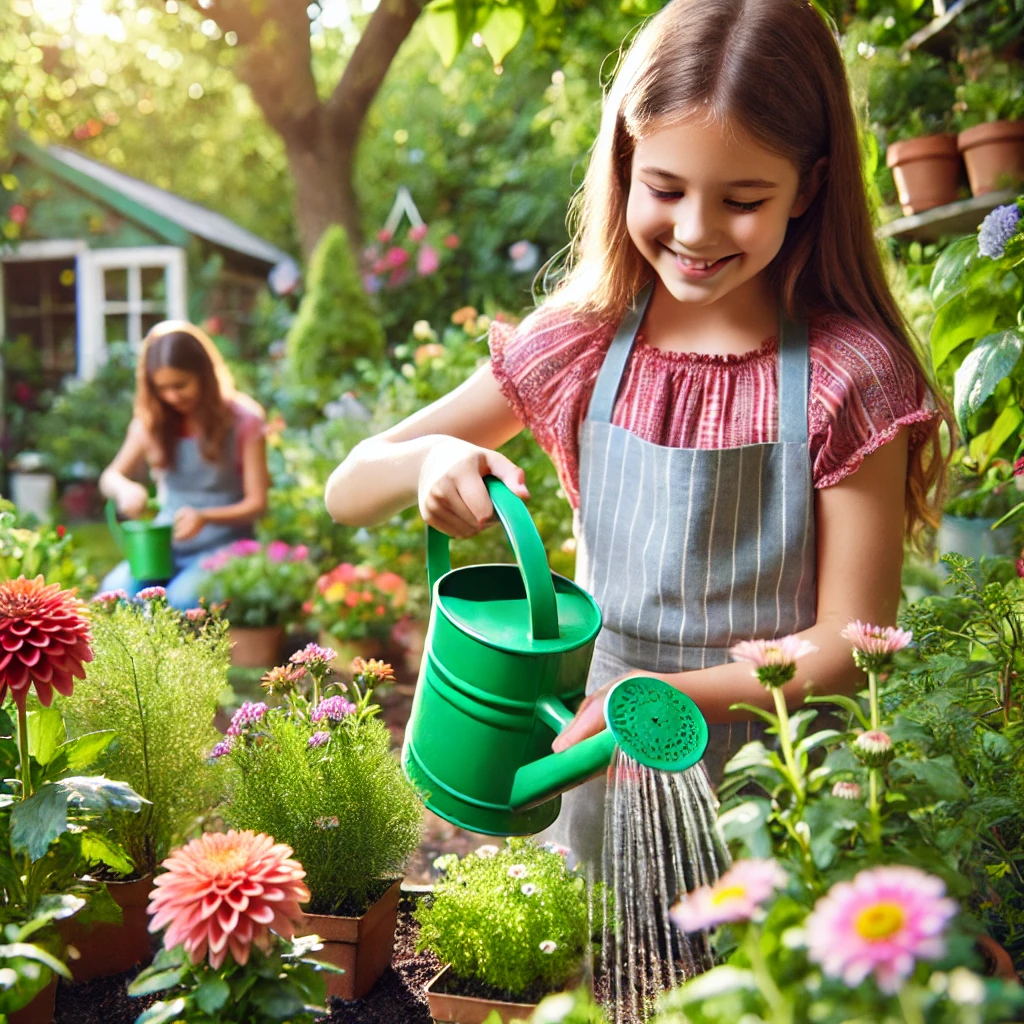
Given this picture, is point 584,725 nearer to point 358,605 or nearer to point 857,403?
Answer: point 857,403

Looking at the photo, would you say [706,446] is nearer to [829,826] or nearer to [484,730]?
[484,730]

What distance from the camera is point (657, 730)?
32.5 inches

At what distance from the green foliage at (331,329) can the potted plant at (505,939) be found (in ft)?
20.1

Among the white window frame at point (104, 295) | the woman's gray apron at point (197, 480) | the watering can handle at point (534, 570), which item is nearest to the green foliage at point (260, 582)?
the woman's gray apron at point (197, 480)

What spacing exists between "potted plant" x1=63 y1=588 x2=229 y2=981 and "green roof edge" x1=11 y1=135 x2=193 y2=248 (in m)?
9.06

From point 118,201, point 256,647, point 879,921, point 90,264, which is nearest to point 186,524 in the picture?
point 256,647

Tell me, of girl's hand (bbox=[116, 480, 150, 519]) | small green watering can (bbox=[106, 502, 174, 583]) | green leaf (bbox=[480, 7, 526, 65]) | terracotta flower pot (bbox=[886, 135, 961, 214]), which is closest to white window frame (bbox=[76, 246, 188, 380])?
girl's hand (bbox=[116, 480, 150, 519])

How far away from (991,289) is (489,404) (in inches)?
29.5

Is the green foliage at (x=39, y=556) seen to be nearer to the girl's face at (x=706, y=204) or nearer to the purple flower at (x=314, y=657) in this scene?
the purple flower at (x=314, y=657)

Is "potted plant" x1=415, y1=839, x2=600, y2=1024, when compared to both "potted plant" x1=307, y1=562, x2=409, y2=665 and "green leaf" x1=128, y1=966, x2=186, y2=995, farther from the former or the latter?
"potted plant" x1=307, y1=562, x2=409, y2=665

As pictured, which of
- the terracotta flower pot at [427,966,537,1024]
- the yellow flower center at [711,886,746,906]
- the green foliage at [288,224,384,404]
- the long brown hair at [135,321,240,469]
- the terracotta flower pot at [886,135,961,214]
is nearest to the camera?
the yellow flower center at [711,886,746,906]

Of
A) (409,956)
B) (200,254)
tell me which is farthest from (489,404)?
(200,254)

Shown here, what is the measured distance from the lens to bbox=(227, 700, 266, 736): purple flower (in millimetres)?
Result: 1258

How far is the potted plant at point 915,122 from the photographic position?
112 inches
